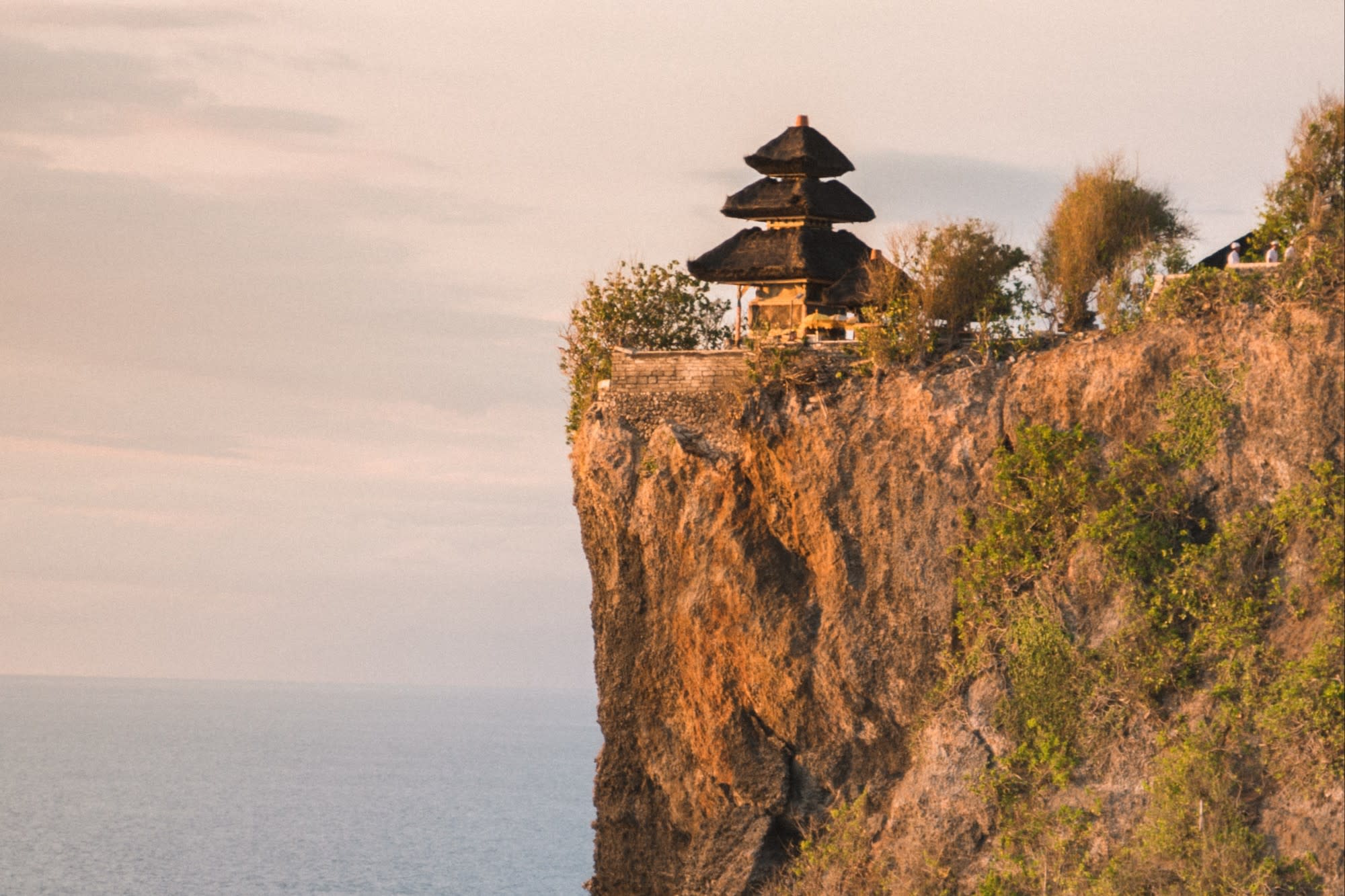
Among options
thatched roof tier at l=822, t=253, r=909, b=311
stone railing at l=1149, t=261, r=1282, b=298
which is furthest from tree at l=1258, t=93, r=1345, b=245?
thatched roof tier at l=822, t=253, r=909, b=311

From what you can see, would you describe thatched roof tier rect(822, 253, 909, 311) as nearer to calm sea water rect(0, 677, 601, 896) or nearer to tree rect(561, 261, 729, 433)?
tree rect(561, 261, 729, 433)

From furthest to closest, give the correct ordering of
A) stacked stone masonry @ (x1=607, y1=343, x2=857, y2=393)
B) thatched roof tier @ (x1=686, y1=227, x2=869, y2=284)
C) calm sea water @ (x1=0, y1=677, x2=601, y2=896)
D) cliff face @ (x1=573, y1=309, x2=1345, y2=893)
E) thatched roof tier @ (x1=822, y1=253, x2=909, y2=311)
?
calm sea water @ (x1=0, y1=677, x2=601, y2=896) → thatched roof tier @ (x1=686, y1=227, x2=869, y2=284) → thatched roof tier @ (x1=822, y1=253, x2=909, y2=311) → stacked stone masonry @ (x1=607, y1=343, x2=857, y2=393) → cliff face @ (x1=573, y1=309, x2=1345, y2=893)

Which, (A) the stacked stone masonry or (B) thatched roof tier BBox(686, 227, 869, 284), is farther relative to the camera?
(B) thatched roof tier BBox(686, 227, 869, 284)

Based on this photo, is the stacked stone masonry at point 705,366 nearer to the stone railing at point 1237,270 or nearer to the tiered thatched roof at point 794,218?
the tiered thatched roof at point 794,218

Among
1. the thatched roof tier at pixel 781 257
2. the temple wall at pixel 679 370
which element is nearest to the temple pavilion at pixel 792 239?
the thatched roof tier at pixel 781 257

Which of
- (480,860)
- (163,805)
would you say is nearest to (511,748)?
(163,805)

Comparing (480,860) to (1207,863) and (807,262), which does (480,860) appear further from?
(1207,863)

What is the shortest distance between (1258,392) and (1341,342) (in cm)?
135

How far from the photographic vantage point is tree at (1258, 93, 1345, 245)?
26.2 m

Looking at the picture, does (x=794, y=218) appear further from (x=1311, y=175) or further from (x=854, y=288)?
(x=1311, y=175)

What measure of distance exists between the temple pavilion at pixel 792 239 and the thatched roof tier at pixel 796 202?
12 mm

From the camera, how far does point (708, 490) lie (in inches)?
1137

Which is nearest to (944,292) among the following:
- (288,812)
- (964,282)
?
(964,282)

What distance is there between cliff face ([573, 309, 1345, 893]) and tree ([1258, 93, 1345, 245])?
1.77m
